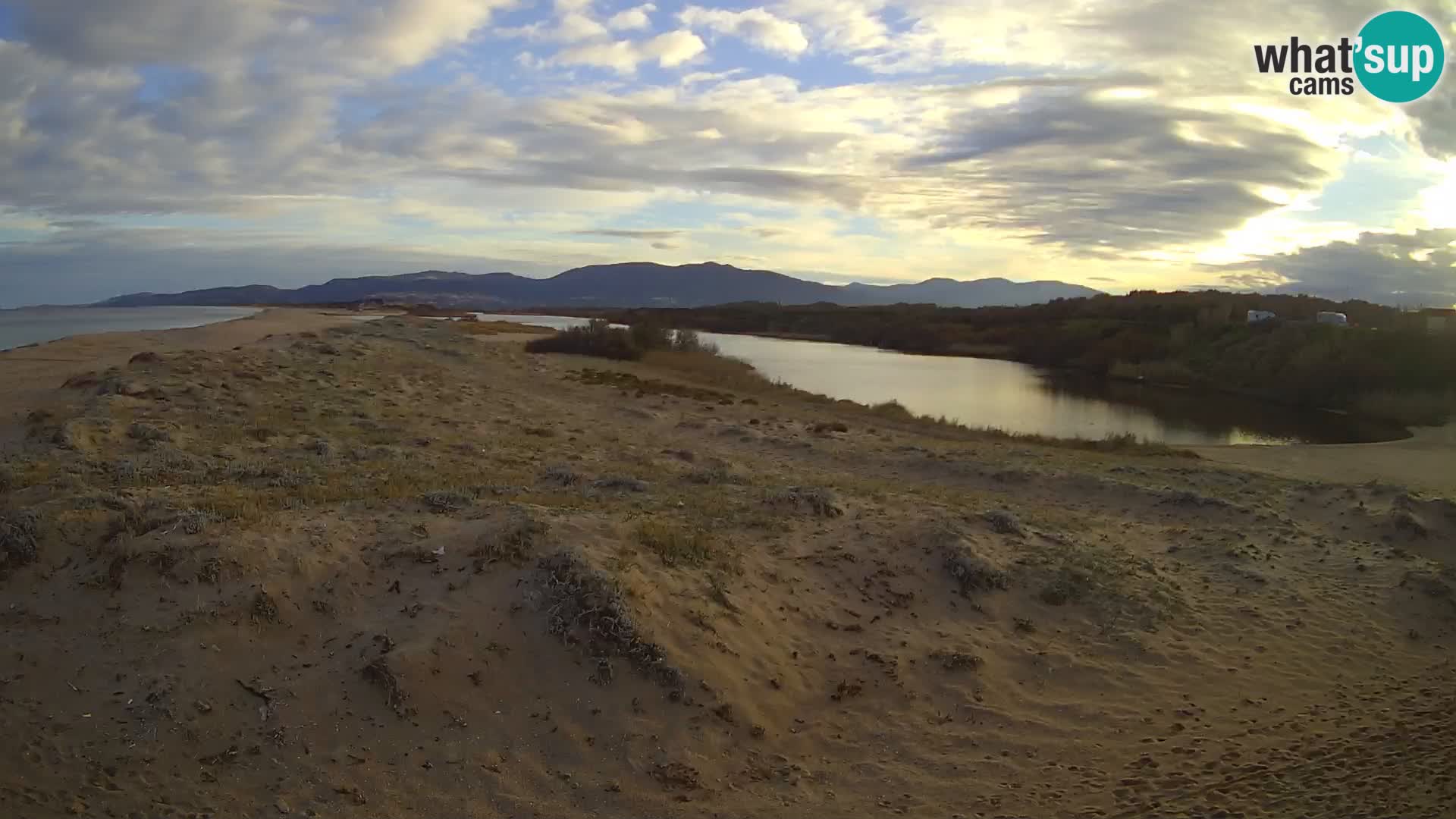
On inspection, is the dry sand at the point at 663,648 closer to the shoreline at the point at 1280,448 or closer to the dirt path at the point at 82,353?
the dirt path at the point at 82,353

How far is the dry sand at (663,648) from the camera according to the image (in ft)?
15.5

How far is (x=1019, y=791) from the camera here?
497 centimetres

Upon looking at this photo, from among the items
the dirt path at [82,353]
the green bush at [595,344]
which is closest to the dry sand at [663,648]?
the dirt path at [82,353]

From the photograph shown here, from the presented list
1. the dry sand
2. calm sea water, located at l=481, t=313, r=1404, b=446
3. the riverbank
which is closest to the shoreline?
the riverbank

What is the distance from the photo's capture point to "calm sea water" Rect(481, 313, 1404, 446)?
25.6 meters

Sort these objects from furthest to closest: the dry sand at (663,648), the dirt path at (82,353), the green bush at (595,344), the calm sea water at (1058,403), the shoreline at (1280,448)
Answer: the green bush at (595,344)
the calm sea water at (1058,403)
the shoreline at (1280,448)
the dirt path at (82,353)
the dry sand at (663,648)

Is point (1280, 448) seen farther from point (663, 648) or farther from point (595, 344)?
point (595, 344)

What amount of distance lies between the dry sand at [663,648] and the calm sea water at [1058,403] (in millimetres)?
15822

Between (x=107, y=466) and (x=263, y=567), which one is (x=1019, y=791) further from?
(x=107, y=466)

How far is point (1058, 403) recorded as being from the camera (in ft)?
106

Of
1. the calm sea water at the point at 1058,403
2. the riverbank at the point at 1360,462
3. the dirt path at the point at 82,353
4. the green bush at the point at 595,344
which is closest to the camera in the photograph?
the dirt path at the point at 82,353

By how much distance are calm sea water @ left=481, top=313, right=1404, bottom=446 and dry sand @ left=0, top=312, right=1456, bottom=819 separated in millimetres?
15822

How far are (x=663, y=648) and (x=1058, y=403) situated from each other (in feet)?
95.7

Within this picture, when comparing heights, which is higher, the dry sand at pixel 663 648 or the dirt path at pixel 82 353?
the dirt path at pixel 82 353
